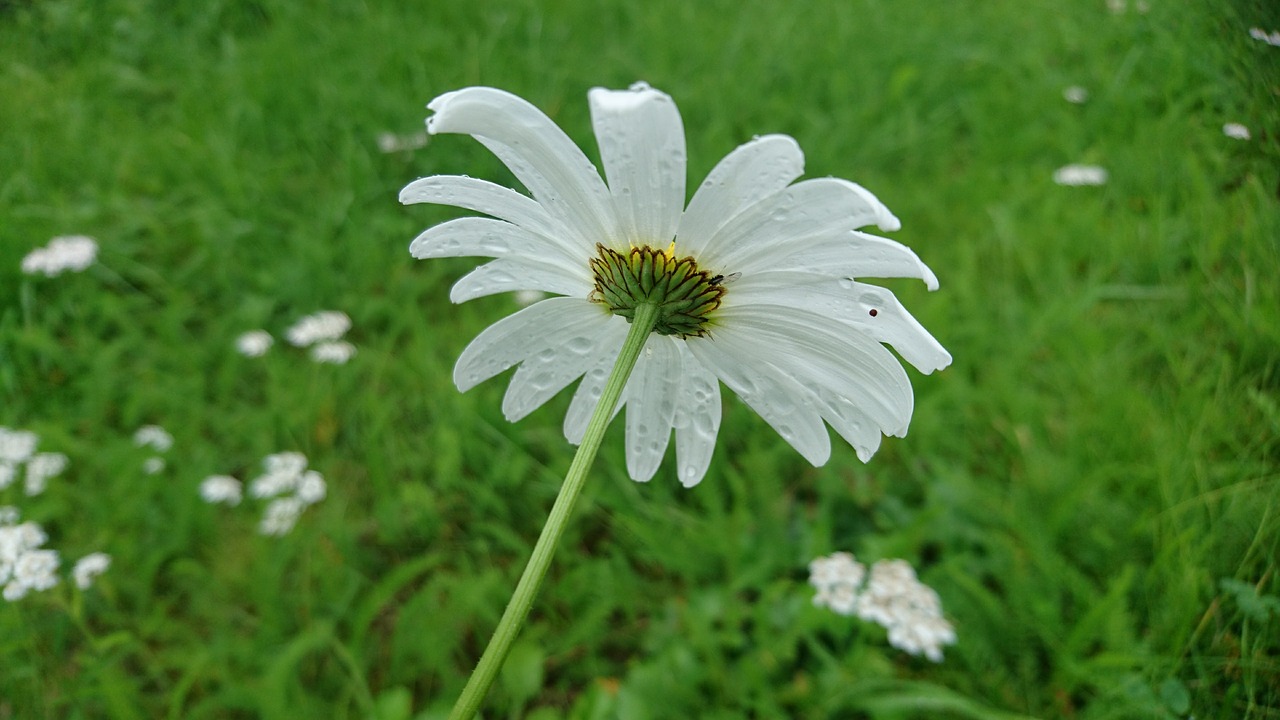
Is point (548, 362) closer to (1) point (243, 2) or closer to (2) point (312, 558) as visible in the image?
(2) point (312, 558)

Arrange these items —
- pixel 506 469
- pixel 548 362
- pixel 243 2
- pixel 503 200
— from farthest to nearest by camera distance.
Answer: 1. pixel 243 2
2. pixel 506 469
3. pixel 548 362
4. pixel 503 200

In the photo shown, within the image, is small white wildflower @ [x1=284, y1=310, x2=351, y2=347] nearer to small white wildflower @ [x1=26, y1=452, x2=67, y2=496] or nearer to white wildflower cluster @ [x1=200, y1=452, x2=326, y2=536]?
white wildflower cluster @ [x1=200, y1=452, x2=326, y2=536]

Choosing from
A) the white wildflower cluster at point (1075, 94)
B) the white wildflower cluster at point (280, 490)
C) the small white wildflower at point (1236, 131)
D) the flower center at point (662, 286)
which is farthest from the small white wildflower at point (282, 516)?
the white wildflower cluster at point (1075, 94)

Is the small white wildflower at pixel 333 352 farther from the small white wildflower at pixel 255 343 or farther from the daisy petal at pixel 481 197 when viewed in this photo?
the daisy petal at pixel 481 197

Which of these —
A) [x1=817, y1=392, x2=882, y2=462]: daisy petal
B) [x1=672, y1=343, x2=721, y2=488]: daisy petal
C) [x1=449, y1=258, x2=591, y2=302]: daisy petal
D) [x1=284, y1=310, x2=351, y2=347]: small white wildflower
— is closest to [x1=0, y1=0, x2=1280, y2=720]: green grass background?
[x1=284, y1=310, x2=351, y2=347]: small white wildflower

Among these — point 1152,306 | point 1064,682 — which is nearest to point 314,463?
point 1064,682

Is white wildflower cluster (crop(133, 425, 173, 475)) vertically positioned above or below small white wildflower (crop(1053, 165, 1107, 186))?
above

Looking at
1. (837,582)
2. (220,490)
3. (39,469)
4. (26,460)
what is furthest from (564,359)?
(26,460)
